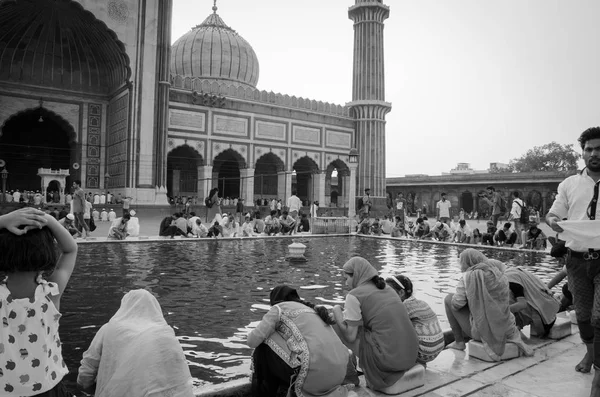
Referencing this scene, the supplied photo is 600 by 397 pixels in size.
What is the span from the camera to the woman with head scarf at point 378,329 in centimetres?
252

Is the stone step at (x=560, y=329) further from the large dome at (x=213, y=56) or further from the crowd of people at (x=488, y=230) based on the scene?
the large dome at (x=213, y=56)

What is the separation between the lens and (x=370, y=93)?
82.4ft

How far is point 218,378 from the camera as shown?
2.80 meters

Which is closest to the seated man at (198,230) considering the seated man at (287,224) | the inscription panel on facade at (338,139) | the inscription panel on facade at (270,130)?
the seated man at (287,224)

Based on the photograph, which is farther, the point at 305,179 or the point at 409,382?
the point at 305,179

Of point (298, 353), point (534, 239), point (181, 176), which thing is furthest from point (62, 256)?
point (181, 176)

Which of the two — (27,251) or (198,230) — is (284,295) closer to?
(27,251)

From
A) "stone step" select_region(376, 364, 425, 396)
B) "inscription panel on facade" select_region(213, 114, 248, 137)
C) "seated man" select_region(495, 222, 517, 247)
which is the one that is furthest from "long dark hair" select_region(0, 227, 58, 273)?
"inscription panel on facade" select_region(213, 114, 248, 137)

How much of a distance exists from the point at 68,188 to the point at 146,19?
7367 mm

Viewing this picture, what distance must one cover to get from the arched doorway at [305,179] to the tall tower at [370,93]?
2430 mm

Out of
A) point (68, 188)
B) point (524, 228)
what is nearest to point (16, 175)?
point (68, 188)

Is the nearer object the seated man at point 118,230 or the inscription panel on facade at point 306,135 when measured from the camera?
the seated man at point 118,230

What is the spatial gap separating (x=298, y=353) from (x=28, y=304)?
115 centimetres

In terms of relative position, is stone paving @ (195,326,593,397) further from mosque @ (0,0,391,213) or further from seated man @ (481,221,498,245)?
mosque @ (0,0,391,213)
